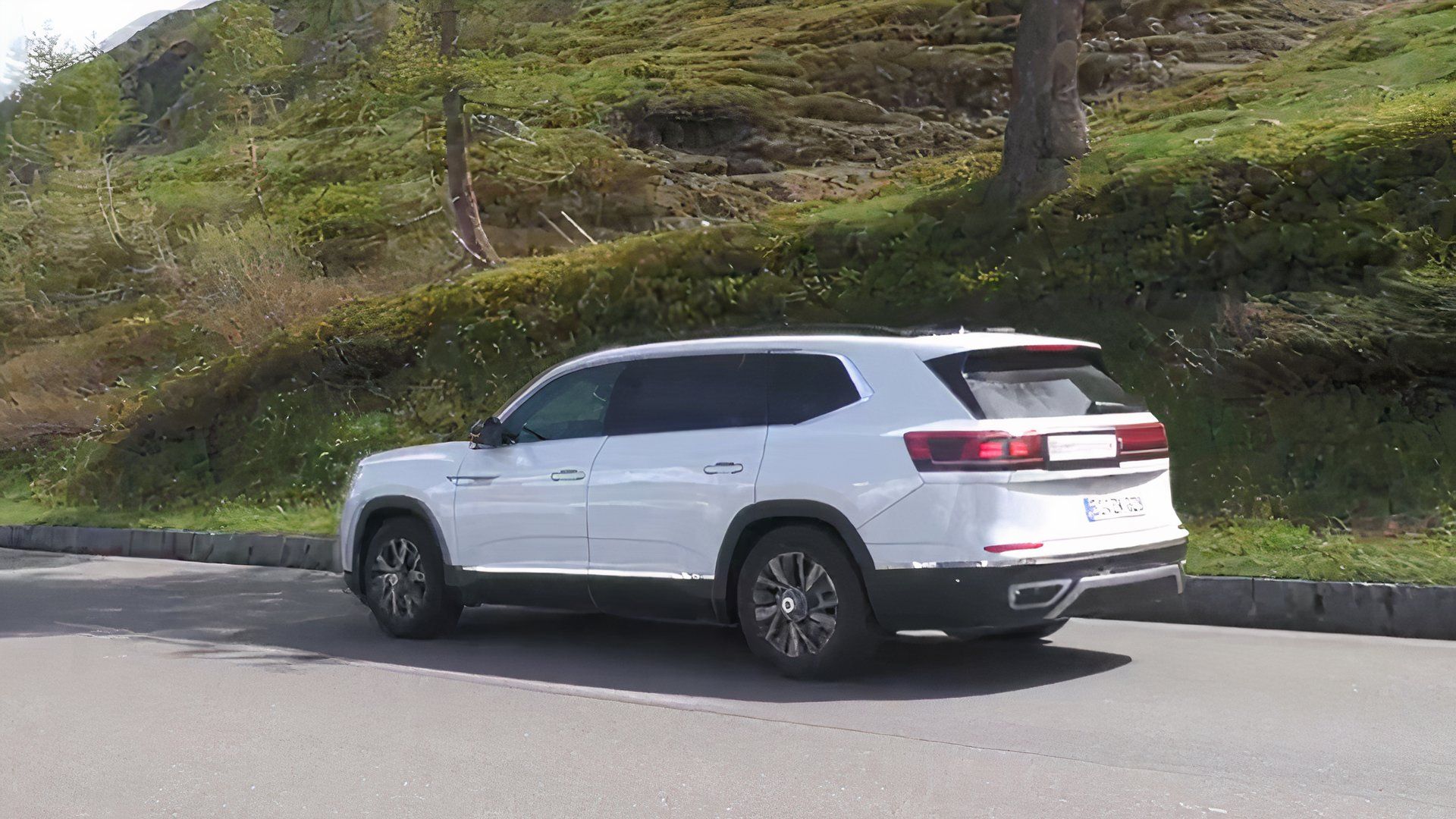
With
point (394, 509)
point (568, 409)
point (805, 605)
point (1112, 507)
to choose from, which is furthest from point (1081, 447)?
point (394, 509)

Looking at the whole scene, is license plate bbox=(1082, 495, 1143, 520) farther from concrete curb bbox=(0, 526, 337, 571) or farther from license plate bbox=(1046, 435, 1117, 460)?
concrete curb bbox=(0, 526, 337, 571)

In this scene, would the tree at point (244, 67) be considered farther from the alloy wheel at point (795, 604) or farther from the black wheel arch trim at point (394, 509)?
the alloy wheel at point (795, 604)

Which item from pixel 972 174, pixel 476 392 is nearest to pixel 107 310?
pixel 476 392

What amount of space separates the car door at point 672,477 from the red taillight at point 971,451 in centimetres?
96

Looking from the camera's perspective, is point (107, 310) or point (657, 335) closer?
point (657, 335)

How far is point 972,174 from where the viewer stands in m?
18.1

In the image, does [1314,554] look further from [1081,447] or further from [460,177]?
[460,177]

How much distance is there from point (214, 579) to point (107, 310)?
705 inches

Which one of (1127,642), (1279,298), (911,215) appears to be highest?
(911,215)

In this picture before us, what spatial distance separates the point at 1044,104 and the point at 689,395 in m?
9.33

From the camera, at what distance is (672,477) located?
8492 mm

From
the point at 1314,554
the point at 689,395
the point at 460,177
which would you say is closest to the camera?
the point at 689,395

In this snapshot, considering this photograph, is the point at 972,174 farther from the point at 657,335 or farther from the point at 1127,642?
the point at 1127,642

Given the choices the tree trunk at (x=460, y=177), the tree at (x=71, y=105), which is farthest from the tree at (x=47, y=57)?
the tree trunk at (x=460, y=177)
